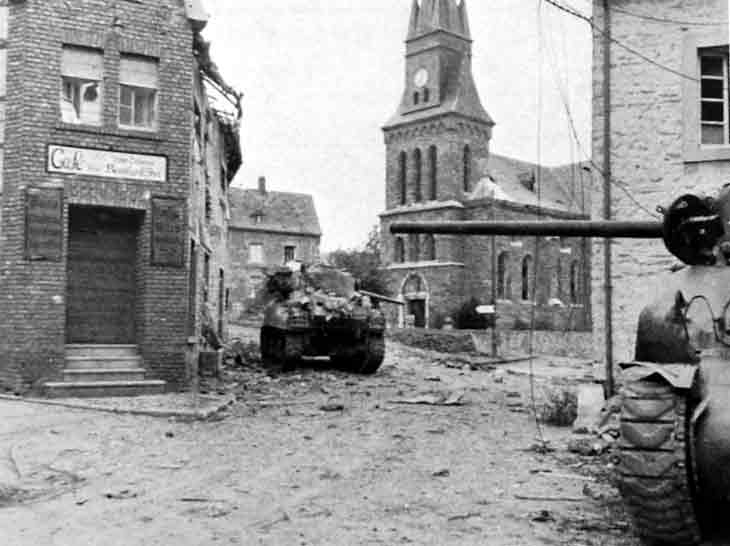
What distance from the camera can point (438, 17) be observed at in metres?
62.9

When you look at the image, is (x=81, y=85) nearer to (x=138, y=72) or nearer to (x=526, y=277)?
(x=138, y=72)

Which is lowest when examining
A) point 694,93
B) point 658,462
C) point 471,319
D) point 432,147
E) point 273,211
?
point 471,319

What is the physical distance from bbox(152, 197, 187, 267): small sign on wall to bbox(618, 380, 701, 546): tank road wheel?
36.1 ft

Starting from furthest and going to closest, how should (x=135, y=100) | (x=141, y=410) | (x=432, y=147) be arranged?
(x=432, y=147) → (x=135, y=100) → (x=141, y=410)

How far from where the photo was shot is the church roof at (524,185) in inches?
2255

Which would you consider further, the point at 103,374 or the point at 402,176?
the point at 402,176

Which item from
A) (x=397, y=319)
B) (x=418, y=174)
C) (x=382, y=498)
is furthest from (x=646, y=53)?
(x=418, y=174)

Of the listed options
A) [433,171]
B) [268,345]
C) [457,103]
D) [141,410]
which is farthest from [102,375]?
[457,103]

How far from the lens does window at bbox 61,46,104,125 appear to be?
14.8 m

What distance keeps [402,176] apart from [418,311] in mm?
9347

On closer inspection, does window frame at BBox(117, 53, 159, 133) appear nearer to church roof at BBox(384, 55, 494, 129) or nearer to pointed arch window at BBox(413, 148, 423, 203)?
church roof at BBox(384, 55, 494, 129)

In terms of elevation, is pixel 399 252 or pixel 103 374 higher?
pixel 399 252

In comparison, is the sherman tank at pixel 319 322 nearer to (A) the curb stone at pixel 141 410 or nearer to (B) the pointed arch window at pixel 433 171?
(A) the curb stone at pixel 141 410

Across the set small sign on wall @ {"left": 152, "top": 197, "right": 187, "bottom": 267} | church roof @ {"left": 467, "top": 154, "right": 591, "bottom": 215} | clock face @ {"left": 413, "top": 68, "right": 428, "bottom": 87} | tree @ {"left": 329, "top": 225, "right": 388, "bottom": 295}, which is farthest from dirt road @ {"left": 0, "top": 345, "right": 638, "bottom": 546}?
clock face @ {"left": 413, "top": 68, "right": 428, "bottom": 87}
